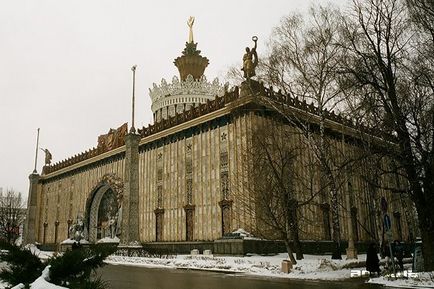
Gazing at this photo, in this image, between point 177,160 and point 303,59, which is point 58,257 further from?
point 177,160

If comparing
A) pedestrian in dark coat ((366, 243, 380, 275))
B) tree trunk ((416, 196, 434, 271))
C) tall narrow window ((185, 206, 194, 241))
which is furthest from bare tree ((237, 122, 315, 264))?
tall narrow window ((185, 206, 194, 241))

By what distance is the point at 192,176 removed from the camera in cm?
3197

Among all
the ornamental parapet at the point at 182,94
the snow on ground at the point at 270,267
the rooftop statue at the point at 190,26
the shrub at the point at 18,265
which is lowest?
the snow on ground at the point at 270,267

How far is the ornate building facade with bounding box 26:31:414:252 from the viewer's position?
27734 millimetres

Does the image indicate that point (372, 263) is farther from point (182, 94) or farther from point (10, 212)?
point (10, 212)

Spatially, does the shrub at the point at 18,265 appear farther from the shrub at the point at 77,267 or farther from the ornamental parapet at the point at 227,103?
the ornamental parapet at the point at 227,103

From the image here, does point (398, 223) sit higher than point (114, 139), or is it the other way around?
point (114, 139)

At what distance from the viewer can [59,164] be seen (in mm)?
54750

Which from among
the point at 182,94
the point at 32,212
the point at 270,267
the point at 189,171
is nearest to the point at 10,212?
the point at 32,212

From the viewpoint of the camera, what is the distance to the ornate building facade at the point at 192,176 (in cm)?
2773

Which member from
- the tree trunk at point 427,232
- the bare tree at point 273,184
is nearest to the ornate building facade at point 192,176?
the bare tree at point 273,184

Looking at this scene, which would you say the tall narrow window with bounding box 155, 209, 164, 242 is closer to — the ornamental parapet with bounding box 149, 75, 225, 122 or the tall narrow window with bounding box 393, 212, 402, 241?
the ornamental parapet with bounding box 149, 75, 225, 122

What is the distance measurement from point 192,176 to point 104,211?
17944 mm

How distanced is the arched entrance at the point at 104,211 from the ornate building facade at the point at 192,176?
4.4 inches
